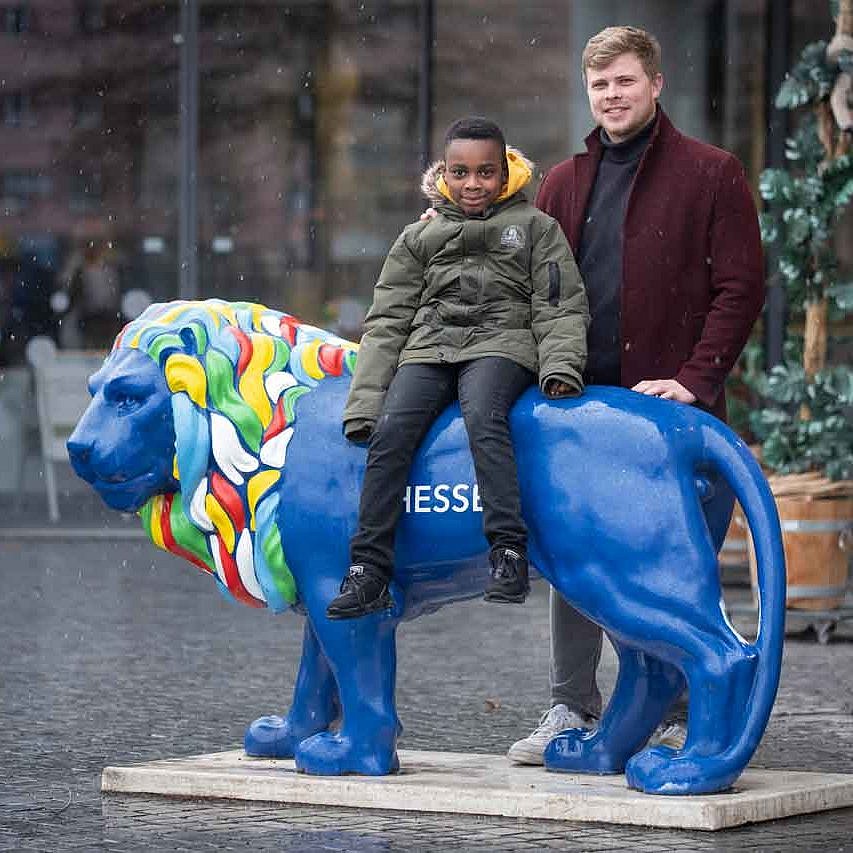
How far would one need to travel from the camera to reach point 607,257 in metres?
6.11

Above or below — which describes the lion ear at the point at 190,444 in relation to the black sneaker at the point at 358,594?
above

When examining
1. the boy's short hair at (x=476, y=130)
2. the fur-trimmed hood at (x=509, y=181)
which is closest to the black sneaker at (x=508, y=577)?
the fur-trimmed hood at (x=509, y=181)

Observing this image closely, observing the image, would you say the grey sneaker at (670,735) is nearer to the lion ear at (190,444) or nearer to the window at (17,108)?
the lion ear at (190,444)

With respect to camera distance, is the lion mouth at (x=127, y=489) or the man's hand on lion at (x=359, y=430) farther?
the lion mouth at (x=127, y=489)

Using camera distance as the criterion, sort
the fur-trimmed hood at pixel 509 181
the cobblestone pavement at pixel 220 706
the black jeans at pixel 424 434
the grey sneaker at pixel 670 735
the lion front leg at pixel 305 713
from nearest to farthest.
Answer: the cobblestone pavement at pixel 220 706
the black jeans at pixel 424 434
the fur-trimmed hood at pixel 509 181
the lion front leg at pixel 305 713
the grey sneaker at pixel 670 735

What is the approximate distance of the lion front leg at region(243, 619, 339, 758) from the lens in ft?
20.2

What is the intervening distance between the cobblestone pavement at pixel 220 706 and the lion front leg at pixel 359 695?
0.25 meters

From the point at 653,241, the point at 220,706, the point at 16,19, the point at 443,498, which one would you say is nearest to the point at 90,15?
the point at 16,19

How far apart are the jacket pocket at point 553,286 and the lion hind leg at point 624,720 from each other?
90cm

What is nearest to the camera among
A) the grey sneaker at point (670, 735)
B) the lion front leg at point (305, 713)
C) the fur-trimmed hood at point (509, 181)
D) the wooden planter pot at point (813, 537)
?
the fur-trimmed hood at point (509, 181)

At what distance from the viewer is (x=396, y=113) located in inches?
596

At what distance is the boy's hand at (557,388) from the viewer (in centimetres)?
558

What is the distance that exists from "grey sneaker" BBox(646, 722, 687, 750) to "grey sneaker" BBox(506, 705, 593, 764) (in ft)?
0.70

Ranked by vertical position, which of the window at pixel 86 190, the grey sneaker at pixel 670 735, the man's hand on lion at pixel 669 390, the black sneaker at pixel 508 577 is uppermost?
the window at pixel 86 190
